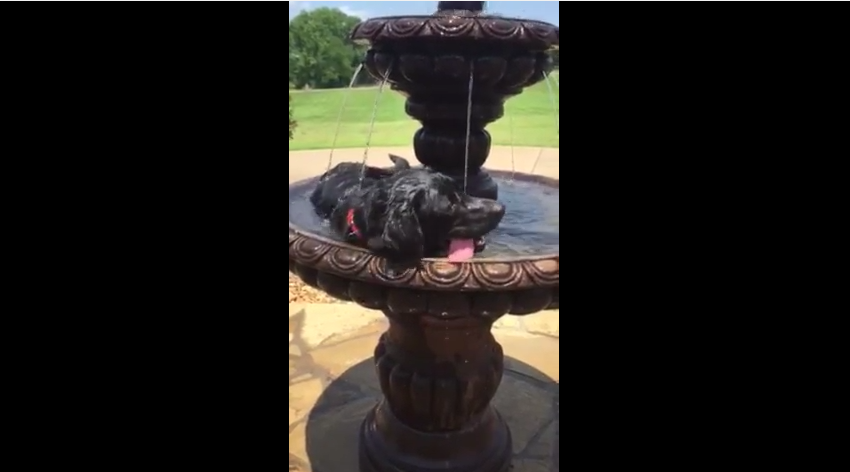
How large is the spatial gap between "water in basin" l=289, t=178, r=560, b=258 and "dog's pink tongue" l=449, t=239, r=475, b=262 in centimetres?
4

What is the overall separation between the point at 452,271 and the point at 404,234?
16 cm

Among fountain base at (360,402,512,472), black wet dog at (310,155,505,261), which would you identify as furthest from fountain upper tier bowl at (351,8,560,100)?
fountain base at (360,402,512,472)

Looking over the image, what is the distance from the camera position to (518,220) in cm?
232

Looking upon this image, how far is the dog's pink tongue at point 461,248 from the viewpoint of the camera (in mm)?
1747

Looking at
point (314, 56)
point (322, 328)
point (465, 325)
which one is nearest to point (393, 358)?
point (465, 325)

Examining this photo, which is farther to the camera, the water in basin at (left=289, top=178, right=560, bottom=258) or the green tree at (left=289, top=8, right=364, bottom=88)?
the green tree at (left=289, top=8, right=364, bottom=88)

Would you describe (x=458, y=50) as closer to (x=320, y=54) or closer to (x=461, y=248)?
(x=461, y=248)

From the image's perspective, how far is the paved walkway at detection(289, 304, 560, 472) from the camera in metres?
2.55

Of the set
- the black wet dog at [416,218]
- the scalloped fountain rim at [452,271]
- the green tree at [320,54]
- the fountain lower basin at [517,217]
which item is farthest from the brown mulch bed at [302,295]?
the green tree at [320,54]

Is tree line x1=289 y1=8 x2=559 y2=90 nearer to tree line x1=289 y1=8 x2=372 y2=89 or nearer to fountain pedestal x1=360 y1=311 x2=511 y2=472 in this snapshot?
tree line x1=289 y1=8 x2=372 y2=89

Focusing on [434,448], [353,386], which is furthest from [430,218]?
[353,386]

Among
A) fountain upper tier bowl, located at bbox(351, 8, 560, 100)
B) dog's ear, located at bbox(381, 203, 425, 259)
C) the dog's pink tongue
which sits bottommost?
the dog's pink tongue

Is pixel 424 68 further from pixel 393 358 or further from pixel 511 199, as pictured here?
pixel 393 358

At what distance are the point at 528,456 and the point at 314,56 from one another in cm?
664
